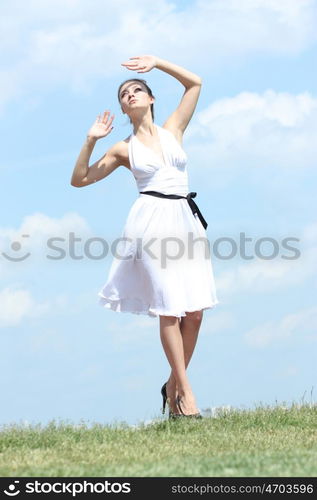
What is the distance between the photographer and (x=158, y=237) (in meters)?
7.00

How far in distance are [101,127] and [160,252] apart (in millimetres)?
1211

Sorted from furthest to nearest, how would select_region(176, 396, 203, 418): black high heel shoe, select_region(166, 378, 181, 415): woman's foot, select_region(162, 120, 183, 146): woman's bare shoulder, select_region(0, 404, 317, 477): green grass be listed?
select_region(162, 120, 183, 146): woman's bare shoulder → select_region(166, 378, 181, 415): woman's foot → select_region(176, 396, 203, 418): black high heel shoe → select_region(0, 404, 317, 477): green grass

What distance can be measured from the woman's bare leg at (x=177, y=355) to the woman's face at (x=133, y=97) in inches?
73.3

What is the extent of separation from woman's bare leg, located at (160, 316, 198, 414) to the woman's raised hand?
5.47 feet

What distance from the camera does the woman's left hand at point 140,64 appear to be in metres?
7.10

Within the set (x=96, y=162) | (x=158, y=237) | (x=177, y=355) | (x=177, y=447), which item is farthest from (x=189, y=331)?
(x=96, y=162)

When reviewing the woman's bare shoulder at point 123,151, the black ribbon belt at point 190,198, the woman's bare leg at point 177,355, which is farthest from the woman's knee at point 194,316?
the woman's bare shoulder at point 123,151

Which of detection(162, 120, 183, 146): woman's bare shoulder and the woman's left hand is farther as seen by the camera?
detection(162, 120, 183, 146): woman's bare shoulder

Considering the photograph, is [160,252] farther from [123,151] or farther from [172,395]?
[172,395]

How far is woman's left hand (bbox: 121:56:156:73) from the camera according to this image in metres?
7.10

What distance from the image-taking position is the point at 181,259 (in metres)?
7.01

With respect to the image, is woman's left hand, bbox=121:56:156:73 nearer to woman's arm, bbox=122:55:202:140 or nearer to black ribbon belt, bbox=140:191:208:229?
woman's arm, bbox=122:55:202:140

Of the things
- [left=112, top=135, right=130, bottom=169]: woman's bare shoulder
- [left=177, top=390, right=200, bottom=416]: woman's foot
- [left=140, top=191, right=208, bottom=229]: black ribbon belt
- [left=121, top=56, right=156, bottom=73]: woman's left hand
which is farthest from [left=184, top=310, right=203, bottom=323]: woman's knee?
[left=121, top=56, right=156, bottom=73]: woman's left hand
